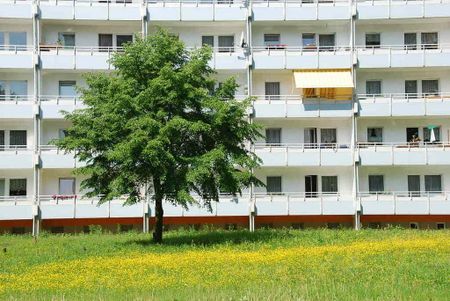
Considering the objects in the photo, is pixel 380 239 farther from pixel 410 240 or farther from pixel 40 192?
pixel 40 192

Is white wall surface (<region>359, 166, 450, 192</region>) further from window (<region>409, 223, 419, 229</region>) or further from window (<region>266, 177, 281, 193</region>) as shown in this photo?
window (<region>266, 177, 281, 193</region>)

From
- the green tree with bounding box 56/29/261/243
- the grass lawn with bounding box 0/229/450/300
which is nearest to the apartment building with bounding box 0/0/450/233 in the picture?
the grass lawn with bounding box 0/229/450/300

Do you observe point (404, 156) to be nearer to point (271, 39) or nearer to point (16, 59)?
point (271, 39)

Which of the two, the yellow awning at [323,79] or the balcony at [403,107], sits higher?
the yellow awning at [323,79]

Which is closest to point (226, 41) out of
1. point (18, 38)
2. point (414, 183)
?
point (18, 38)

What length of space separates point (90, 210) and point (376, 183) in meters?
18.7

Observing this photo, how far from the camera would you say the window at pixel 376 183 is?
4794 cm

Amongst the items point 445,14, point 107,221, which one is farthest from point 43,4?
point 445,14

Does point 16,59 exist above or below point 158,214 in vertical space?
above

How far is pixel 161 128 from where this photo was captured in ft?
105

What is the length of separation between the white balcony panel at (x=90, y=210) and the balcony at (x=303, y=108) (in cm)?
1141

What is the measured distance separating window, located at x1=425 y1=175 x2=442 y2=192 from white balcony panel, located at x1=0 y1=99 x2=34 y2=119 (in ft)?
85.4

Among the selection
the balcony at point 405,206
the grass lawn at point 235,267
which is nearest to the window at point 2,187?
the grass lawn at point 235,267

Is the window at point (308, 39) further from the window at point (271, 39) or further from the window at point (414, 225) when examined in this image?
the window at point (414, 225)
